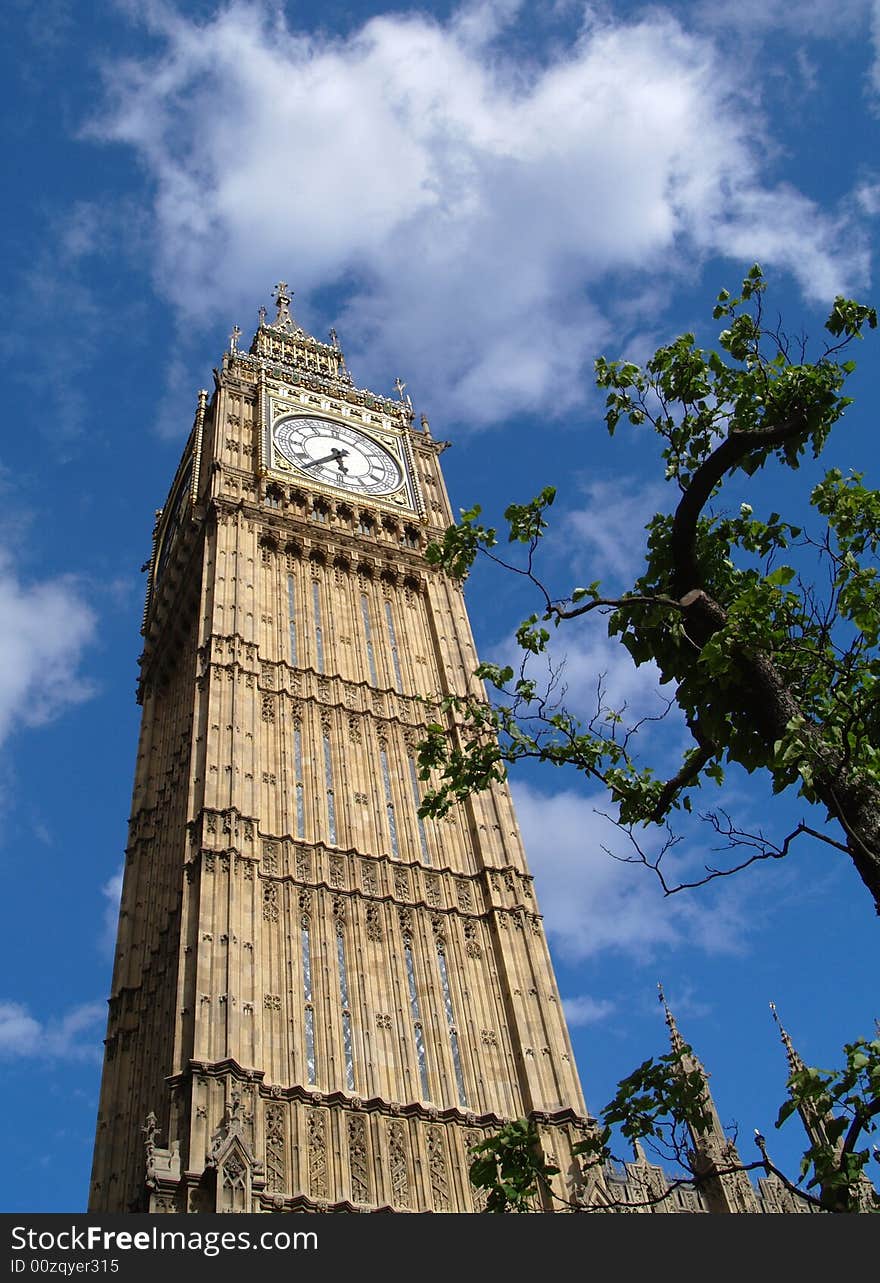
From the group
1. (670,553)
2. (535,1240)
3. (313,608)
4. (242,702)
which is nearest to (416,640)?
(313,608)

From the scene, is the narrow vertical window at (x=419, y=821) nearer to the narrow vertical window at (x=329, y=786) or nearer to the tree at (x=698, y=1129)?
the narrow vertical window at (x=329, y=786)

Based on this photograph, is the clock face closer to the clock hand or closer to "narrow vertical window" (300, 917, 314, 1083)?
the clock hand

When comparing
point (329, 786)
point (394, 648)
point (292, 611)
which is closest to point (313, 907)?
point (329, 786)

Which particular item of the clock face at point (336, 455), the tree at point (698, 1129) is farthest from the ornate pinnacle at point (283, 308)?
the tree at point (698, 1129)

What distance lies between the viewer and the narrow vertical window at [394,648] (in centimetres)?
3684

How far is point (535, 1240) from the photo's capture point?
9.64 metres

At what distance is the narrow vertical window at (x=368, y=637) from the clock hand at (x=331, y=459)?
6.40 meters

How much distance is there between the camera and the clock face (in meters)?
43.3

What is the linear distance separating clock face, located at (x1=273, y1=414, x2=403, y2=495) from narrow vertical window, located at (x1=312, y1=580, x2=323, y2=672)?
5731 millimetres

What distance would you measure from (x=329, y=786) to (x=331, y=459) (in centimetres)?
1599

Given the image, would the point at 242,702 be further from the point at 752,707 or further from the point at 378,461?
the point at 752,707

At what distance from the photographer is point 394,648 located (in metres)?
38.0

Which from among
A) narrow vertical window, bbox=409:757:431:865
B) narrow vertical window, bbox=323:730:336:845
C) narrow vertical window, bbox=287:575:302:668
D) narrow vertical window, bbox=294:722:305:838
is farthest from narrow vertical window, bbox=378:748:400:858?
narrow vertical window, bbox=287:575:302:668

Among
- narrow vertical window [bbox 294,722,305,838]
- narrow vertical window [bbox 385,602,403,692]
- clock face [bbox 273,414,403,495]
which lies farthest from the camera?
clock face [bbox 273,414,403,495]
